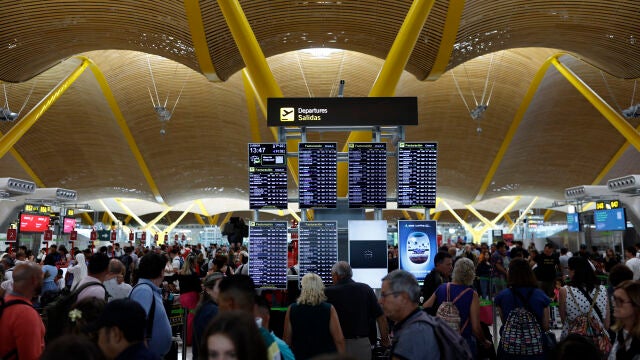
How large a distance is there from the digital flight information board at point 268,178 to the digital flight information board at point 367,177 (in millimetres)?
1161

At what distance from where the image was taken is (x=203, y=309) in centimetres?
434

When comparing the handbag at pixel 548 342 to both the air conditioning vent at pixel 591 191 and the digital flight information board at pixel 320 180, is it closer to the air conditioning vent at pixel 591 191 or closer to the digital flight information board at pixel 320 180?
the digital flight information board at pixel 320 180

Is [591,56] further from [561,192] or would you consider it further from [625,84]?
[561,192]

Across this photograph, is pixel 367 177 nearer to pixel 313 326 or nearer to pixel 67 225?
pixel 313 326

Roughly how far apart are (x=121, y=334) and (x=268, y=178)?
6547 millimetres

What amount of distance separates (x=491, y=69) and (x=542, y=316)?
2323 cm

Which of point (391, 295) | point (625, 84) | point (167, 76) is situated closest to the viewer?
point (391, 295)

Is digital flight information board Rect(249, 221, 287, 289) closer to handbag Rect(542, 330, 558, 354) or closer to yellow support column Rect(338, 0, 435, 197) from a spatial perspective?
yellow support column Rect(338, 0, 435, 197)

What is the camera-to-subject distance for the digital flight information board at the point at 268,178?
30.5 ft

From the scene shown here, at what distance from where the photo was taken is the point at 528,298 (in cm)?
539

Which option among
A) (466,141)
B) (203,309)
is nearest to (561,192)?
(466,141)

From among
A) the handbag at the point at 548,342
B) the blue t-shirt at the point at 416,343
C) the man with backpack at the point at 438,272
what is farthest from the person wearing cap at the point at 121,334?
the man with backpack at the point at 438,272

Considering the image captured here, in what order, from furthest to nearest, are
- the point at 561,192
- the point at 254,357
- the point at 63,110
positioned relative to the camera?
Answer: 1. the point at 561,192
2. the point at 63,110
3. the point at 254,357

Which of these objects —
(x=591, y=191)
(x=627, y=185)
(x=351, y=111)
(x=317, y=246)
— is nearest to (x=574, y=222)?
(x=591, y=191)
